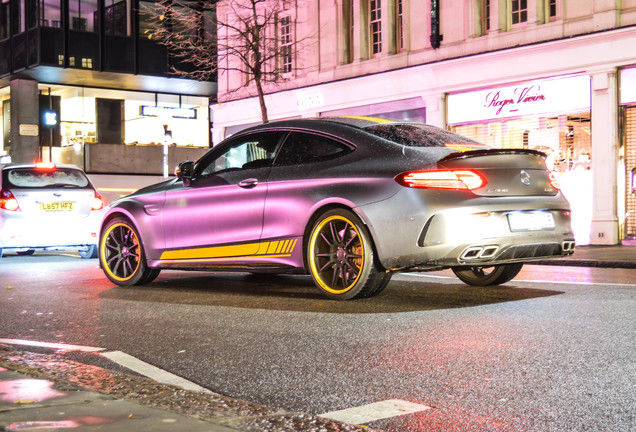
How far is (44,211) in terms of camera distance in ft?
43.3

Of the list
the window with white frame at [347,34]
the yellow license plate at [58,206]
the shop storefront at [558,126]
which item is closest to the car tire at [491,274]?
the yellow license plate at [58,206]

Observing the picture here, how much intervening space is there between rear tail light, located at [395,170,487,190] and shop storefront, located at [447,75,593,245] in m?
13.2

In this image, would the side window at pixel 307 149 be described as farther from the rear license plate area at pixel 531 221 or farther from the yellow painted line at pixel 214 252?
the rear license plate area at pixel 531 221

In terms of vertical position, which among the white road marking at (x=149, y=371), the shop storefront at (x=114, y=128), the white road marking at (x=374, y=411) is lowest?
the white road marking at (x=149, y=371)

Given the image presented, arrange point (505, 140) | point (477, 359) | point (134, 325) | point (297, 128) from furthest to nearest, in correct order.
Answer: point (505, 140)
point (297, 128)
point (134, 325)
point (477, 359)

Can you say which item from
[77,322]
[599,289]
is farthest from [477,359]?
[599,289]

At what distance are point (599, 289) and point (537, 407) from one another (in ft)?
15.7

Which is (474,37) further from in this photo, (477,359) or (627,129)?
(477,359)

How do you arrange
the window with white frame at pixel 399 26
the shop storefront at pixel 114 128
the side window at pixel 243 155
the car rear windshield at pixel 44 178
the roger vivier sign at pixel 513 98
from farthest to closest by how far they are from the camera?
the shop storefront at pixel 114 128, the window with white frame at pixel 399 26, the roger vivier sign at pixel 513 98, the car rear windshield at pixel 44 178, the side window at pixel 243 155

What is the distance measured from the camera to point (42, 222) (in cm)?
1315

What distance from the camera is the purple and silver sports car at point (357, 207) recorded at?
682cm

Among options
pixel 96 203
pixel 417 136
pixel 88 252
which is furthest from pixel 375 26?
pixel 417 136

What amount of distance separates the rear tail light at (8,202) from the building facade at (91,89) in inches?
989

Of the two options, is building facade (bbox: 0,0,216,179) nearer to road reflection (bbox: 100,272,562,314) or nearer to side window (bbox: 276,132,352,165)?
road reflection (bbox: 100,272,562,314)
